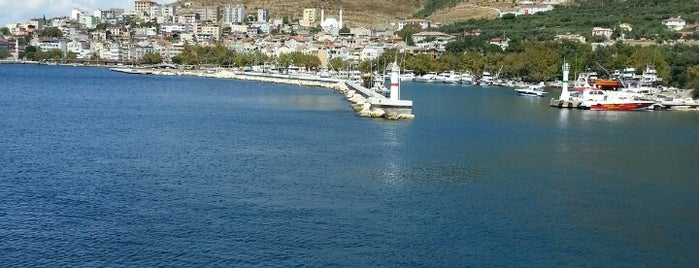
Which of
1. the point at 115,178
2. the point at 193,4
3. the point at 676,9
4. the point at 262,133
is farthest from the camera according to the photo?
the point at 193,4

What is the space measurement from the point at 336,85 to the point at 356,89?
825cm

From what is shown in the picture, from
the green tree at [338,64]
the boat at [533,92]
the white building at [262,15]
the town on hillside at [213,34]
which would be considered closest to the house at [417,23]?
the town on hillside at [213,34]

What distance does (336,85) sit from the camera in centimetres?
5172

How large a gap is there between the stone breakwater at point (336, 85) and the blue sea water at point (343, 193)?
1.08m

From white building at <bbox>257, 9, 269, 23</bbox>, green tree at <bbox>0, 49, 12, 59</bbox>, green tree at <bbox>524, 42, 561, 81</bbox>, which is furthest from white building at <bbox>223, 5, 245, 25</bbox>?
green tree at <bbox>524, 42, 561, 81</bbox>

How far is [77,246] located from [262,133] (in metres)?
13.2

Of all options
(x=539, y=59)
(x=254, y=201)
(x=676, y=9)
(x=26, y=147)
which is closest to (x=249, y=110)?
(x=26, y=147)

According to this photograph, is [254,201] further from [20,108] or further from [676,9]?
[676,9]

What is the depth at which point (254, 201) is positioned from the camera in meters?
14.3

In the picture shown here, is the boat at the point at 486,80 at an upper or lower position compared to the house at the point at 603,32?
lower

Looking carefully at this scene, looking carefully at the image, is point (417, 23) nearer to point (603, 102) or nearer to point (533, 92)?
point (533, 92)

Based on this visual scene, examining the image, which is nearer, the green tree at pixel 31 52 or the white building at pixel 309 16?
the green tree at pixel 31 52

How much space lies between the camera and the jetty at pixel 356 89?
29312 millimetres

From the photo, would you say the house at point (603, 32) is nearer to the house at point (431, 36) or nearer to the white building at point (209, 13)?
the house at point (431, 36)
